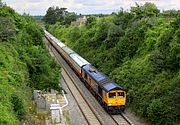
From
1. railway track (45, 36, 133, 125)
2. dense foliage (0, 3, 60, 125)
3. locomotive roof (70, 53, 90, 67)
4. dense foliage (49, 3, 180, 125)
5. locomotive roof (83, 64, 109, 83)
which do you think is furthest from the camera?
locomotive roof (70, 53, 90, 67)

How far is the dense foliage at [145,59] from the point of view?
77.4 feet

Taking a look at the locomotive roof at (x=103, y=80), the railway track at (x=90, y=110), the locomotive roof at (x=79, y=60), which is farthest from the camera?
the locomotive roof at (x=79, y=60)

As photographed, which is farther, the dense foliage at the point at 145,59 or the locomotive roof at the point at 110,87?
the locomotive roof at the point at 110,87

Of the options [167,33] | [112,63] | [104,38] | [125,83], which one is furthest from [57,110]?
[104,38]

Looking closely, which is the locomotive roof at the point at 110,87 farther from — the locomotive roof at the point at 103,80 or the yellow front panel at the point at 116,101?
the yellow front panel at the point at 116,101

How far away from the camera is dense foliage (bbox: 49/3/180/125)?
2359 cm

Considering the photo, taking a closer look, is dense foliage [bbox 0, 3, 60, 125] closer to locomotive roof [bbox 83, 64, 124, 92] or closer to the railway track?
the railway track

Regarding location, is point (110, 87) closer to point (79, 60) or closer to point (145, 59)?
point (145, 59)

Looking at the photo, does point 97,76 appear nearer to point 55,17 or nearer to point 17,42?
point 17,42

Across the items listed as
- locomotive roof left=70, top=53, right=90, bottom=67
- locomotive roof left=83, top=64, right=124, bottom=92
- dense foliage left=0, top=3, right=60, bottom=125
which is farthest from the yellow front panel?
locomotive roof left=70, top=53, right=90, bottom=67

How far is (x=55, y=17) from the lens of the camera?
141m

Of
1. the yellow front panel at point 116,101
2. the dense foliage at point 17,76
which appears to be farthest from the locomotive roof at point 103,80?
the dense foliage at point 17,76

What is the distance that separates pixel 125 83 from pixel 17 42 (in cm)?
1003

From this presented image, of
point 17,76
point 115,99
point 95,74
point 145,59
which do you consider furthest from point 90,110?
point 17,76
